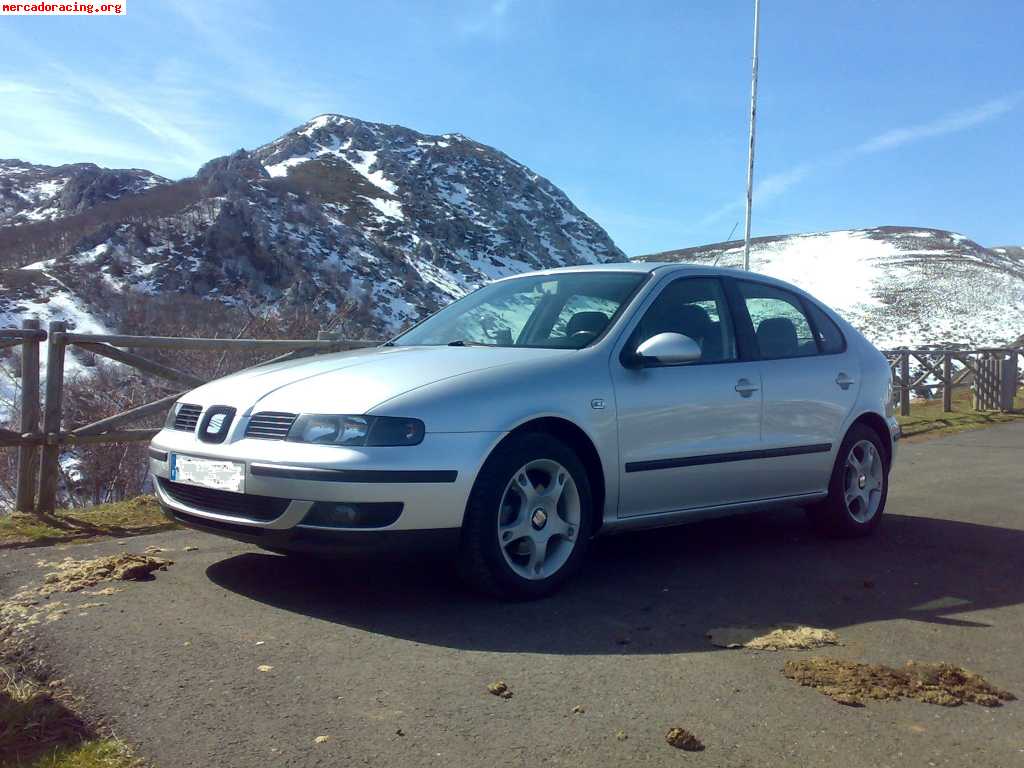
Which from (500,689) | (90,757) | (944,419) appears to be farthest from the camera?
(944,419)

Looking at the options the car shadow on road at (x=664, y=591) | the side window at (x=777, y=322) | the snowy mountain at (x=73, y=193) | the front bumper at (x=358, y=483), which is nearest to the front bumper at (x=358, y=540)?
the front bumper at (x=358, y=483)

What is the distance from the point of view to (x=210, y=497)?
4.33 metres

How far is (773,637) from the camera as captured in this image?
12.8ft

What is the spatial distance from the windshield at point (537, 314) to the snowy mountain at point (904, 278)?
4671 cm

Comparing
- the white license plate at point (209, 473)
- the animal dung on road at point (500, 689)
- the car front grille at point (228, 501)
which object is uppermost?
the white license plate at point (209, 473)

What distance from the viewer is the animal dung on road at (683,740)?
9.29 ft

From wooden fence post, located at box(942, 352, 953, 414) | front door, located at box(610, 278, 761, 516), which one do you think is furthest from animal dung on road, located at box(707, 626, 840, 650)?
wooden fence post, located at box(942, 352, 953, 414)

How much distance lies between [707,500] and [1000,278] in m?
96.4

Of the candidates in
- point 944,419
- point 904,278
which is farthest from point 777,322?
point 904,278

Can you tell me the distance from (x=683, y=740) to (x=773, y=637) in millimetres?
1183

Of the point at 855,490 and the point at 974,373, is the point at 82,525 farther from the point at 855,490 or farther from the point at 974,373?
the point at 974,373

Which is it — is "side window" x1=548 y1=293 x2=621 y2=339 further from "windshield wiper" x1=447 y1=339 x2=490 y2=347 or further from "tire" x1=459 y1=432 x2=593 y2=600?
"tire" x1=459 y1=432 x2=593 y2=600

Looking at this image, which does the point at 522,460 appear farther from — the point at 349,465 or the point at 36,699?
the point at 36,699

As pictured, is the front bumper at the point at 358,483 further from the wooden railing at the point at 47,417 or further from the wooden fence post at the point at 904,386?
the wooden fence post at the point at 904,386
